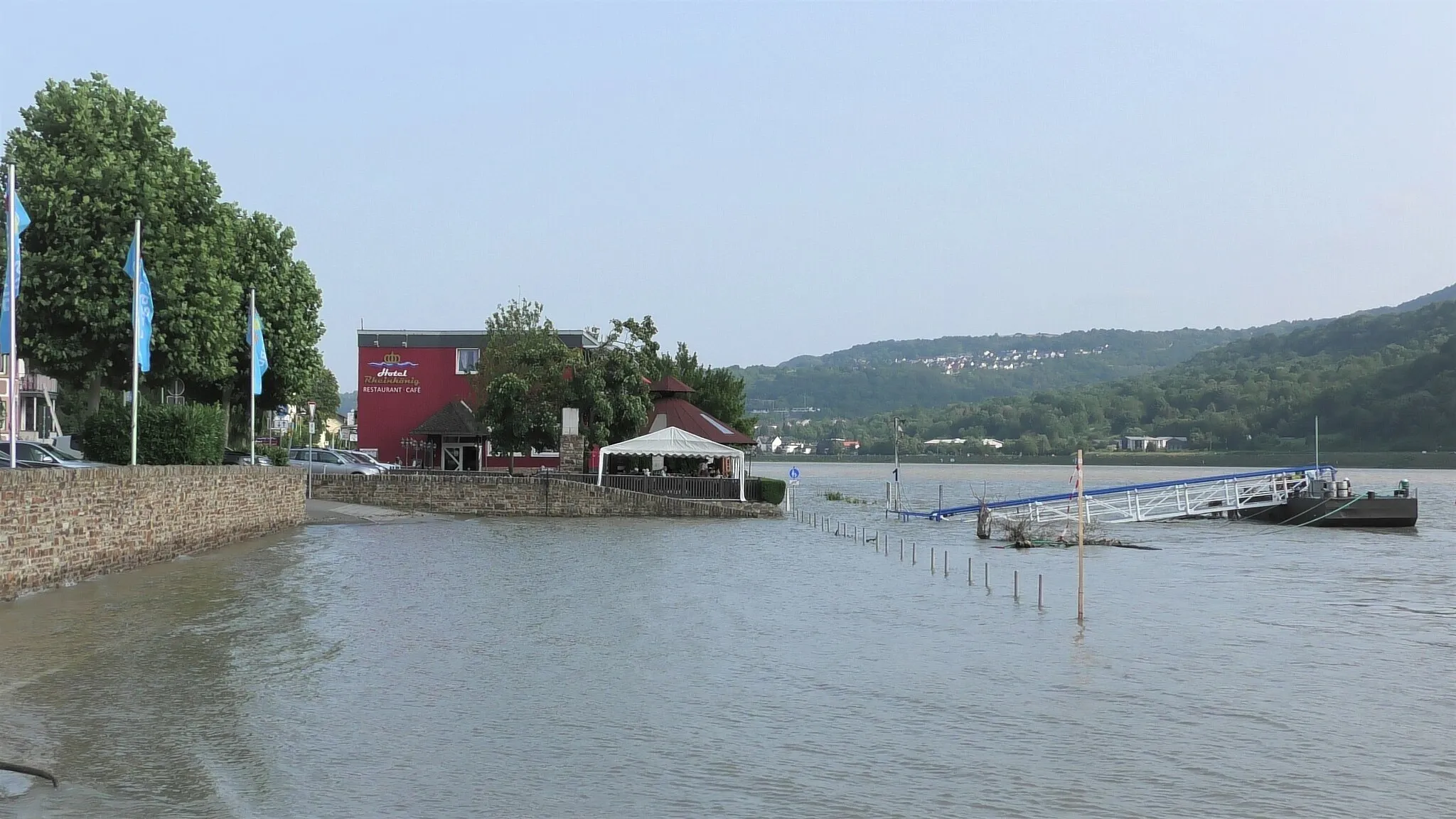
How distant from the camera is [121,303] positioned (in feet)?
117

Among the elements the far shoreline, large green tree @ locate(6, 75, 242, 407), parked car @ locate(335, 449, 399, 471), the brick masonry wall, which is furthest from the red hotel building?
the far shoreline

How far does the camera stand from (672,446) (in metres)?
52.2

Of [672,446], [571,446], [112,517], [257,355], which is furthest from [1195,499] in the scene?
[112,517]

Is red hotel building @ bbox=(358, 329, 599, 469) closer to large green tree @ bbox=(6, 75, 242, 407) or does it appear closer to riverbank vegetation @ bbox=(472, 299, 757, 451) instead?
riverbank vegetation @ bbox=(472, 299, 757, 451)

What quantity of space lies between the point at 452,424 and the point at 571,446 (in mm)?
14267

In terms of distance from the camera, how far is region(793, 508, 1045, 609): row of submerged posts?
27998 millimetres

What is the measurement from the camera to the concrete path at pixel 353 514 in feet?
145

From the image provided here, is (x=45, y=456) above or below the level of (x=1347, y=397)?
below

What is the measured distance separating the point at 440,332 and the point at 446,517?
2468 cm

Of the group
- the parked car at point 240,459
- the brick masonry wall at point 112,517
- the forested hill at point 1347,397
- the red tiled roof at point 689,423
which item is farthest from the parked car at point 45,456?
the forested hill at point 1347,397

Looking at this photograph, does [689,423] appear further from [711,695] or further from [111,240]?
[711,695]

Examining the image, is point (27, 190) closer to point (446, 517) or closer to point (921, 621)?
point (446, 517)

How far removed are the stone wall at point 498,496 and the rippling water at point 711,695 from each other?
20.4 meters

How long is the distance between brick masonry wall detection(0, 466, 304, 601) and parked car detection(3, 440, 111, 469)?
310cm
